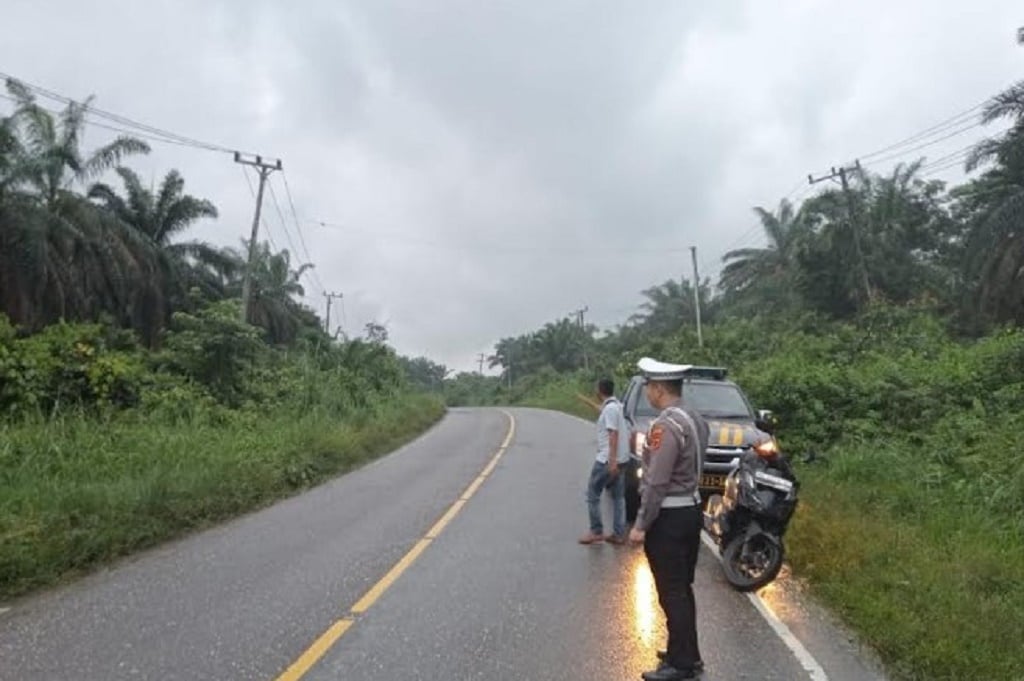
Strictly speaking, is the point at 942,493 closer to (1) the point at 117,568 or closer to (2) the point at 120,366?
(1) the point at 117,568

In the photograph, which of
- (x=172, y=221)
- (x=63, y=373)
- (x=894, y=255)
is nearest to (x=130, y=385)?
(x=63, y=373)

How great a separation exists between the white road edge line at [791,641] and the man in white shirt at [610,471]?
7.94ft

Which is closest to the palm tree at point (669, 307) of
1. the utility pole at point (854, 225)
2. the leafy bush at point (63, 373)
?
the utility pole at point (854, 225)

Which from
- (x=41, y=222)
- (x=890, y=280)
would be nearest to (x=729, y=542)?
(x=41, y=222)

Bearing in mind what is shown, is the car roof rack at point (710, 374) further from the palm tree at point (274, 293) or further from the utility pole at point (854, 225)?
the palm tree at point (274, 293)

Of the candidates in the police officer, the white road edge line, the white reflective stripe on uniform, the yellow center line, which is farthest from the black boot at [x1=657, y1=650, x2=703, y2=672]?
the yellow center line

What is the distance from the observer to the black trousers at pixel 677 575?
5.30 meters

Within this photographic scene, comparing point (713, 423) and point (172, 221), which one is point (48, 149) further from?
point (713, 423)

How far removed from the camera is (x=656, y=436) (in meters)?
5.40

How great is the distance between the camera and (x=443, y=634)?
245 inches

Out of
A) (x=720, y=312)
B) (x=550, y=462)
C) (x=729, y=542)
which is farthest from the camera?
(x=720, y=312)

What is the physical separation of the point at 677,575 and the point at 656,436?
0.84 meters

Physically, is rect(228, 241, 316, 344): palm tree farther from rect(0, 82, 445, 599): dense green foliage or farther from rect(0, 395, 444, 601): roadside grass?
rect(0, 395, 444, 601): roadside grass

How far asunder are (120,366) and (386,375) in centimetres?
2090
